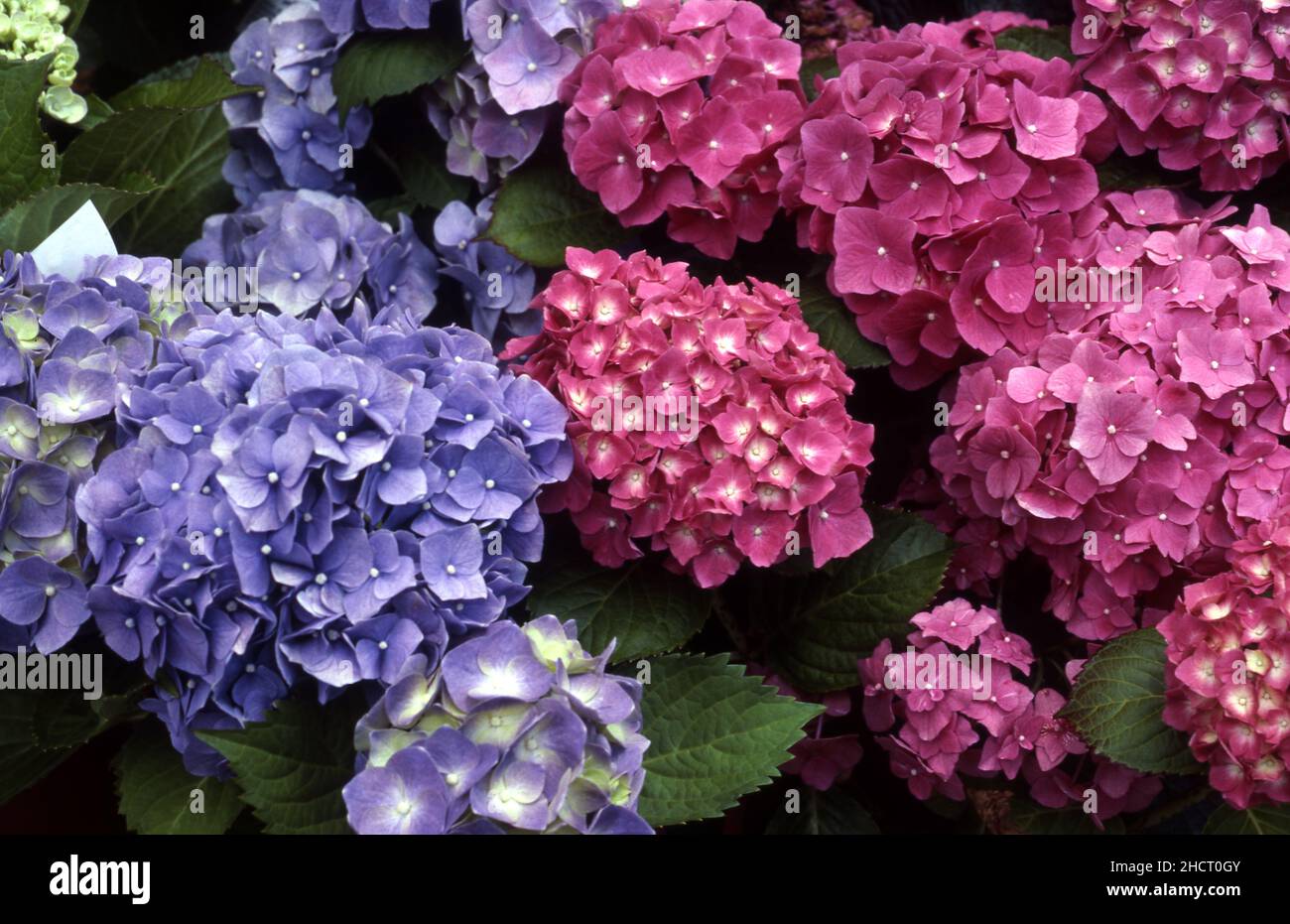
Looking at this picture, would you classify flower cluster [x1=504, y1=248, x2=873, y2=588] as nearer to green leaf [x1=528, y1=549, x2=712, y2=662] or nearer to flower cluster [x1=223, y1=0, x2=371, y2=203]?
green leaf [x1=528, y1=549, x2=712, y2=662]

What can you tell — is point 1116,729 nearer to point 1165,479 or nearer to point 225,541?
point 1165,479

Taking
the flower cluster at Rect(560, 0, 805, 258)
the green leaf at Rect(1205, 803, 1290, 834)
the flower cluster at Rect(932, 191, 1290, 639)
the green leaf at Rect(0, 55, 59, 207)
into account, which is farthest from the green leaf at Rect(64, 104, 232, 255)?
the green leaf at Rect(1205, 803, 1290, 834)

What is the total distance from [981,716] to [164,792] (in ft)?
2.46

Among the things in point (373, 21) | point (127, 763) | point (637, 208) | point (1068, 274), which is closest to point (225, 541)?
point (127, 763)

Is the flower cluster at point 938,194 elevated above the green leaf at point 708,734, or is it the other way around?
the flower cluster at point 938,194

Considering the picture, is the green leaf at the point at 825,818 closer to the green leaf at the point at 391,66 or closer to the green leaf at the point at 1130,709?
the green leaf at the point at 1130,709

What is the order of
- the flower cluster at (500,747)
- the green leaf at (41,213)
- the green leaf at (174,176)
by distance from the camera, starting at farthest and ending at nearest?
the green leaf at (174,176) < the green leaf at (41,213) < the flower cluster at (500,747)

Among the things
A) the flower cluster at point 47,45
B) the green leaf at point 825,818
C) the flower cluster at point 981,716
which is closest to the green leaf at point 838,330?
the flower cluster at point 981,716

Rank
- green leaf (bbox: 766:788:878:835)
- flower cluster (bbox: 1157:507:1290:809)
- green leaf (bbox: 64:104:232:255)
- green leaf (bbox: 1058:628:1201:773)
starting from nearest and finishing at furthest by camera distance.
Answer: flower cluster (bbox: 1157:507:1290:809) → green leaf (bbox: 1058:628:1201:773) → green leaf (bbox: 766:788:878:835) → green leaf (bbox: 64:104:232:255)

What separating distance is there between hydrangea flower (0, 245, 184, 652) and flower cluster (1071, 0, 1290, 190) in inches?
40.9

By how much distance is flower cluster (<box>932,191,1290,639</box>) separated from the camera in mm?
1178

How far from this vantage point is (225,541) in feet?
3.24

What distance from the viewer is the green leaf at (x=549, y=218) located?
1.46 meters

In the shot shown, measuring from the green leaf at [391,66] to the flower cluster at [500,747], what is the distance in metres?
0.74
